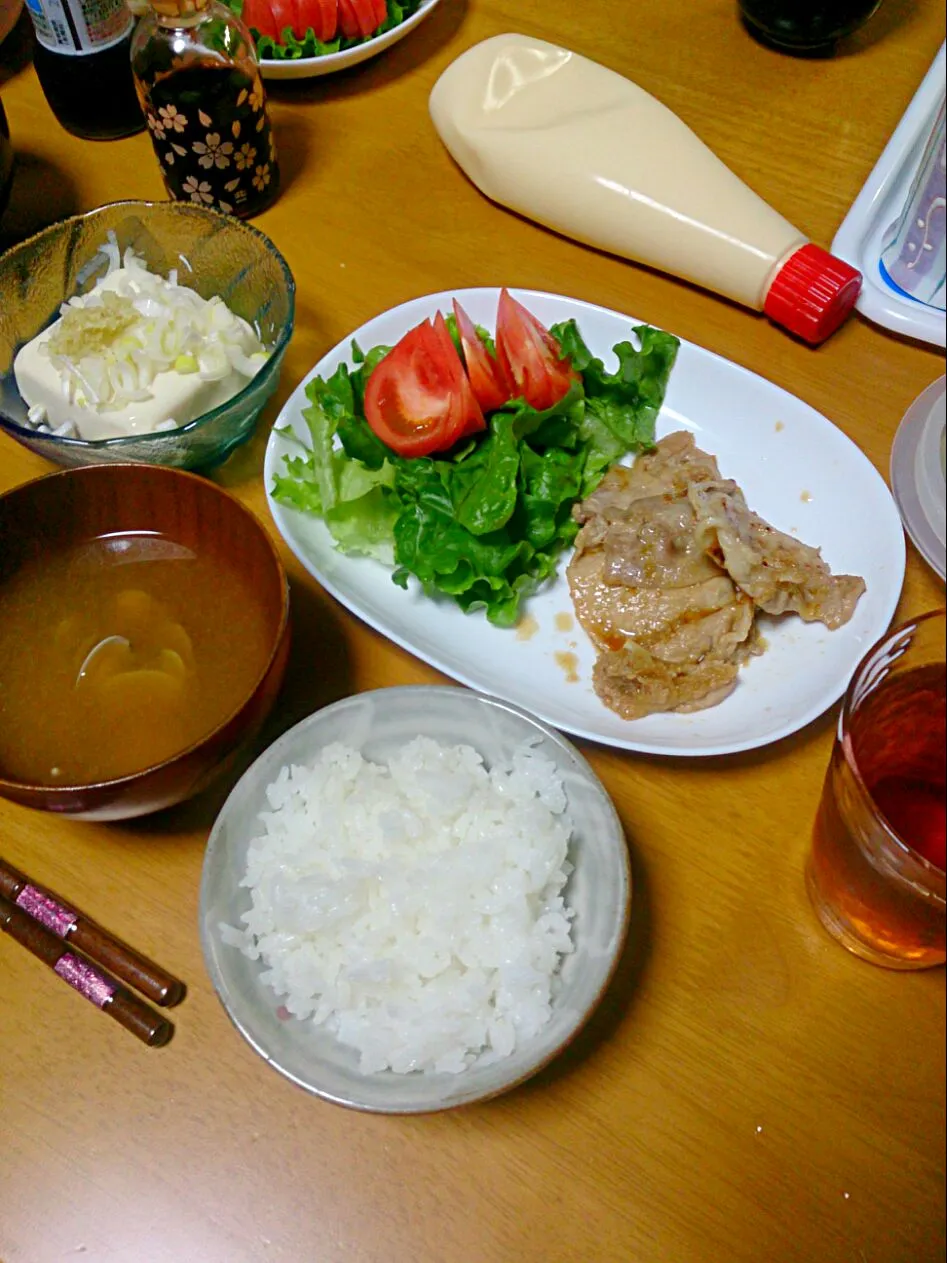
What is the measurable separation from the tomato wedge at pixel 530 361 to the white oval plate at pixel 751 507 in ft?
0.35

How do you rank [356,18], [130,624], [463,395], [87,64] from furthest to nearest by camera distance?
[356,18], [87,64], [463,395], [130,624]

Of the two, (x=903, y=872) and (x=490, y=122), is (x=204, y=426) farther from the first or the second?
(x=903, y=872)

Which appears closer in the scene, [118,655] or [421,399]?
[118,655]

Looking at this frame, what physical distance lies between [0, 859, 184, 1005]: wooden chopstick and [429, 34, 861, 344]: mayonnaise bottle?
4.03ft

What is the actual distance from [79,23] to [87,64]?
13 cm

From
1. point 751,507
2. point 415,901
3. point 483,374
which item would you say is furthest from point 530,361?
point 415,901

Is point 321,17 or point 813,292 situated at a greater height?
point 321,17

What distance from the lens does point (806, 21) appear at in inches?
69.0

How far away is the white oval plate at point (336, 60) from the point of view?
1778 mm

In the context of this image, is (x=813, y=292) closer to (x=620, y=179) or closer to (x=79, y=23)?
(x=620, y=179)

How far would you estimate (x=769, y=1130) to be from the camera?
0.96 metres

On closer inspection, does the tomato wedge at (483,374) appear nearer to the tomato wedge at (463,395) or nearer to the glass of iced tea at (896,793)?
the tomato wedge at (463,395)

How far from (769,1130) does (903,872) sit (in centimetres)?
29

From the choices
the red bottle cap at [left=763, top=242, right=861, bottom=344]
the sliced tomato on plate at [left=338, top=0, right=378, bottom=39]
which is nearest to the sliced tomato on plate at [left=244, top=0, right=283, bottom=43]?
the sliced tomato on plate at [left=338, top=0, right=378, bottom=39]
